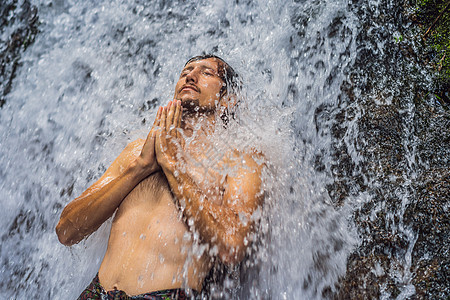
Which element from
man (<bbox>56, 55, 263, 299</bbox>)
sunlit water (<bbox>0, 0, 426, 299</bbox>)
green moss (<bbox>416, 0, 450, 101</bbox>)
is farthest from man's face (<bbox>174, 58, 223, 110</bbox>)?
green moss (<bbox>416, 0, 450, 101</bbox>)

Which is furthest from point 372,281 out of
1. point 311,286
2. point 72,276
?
point 72,276

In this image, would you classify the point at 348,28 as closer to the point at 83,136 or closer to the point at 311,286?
the point at 311,286

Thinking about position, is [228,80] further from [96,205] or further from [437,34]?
[437,34]

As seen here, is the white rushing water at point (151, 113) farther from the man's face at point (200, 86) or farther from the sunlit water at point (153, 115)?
the man's face at point (200, 86)

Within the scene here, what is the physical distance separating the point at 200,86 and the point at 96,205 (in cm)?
108

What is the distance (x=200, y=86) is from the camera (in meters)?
2.30

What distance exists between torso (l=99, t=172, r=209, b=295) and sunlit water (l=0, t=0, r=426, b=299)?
0.34 metres

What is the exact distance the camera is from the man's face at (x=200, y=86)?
2.25 m

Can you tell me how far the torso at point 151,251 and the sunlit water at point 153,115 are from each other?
0.34 metres

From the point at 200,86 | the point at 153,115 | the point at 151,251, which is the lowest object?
the point at 153,115

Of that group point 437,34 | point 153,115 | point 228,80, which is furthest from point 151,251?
point 437,34

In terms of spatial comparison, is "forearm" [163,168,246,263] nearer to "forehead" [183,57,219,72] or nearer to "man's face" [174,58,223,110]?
"man's face" [174,58,223,110]

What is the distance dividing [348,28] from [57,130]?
329 cm

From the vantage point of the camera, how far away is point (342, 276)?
6.48 feet
